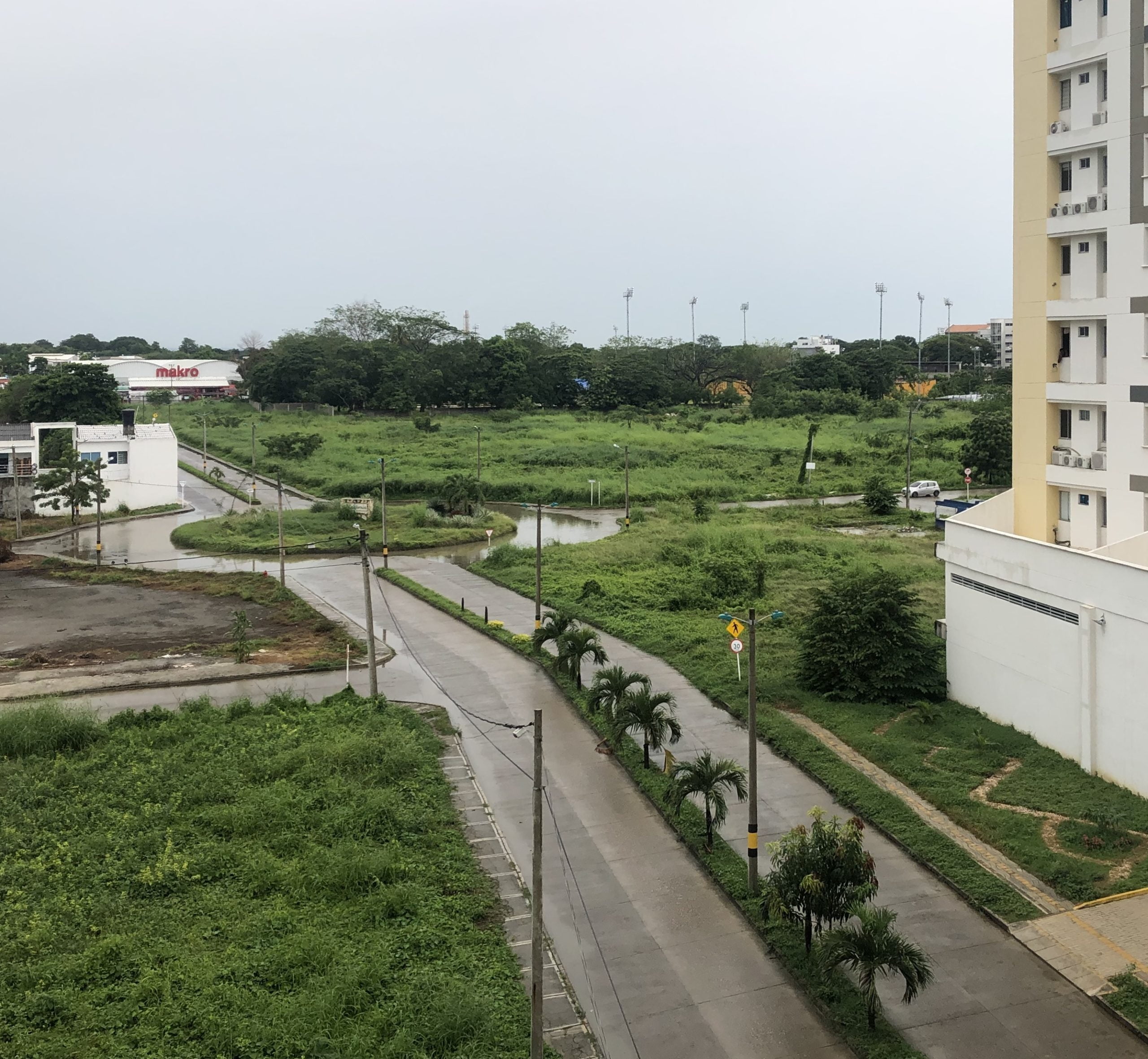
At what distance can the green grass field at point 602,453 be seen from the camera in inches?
2813

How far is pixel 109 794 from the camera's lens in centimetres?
2155

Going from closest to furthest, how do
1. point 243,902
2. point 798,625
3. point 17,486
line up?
point 243,902
point 798,625
point 17,486

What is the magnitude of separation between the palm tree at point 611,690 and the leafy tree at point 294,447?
6302 cm

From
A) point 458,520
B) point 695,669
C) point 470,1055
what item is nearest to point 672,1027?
point 470,1055

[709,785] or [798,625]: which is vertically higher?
[798,625]

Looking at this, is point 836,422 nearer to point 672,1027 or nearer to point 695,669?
point 695,669

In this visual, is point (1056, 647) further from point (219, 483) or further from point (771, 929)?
point (219, 483)

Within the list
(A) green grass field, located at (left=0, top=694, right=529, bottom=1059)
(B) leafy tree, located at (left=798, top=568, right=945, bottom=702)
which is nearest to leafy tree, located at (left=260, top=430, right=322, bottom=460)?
(A) green grass field, located at (left=0, top=694, right=529, bottom=1059)

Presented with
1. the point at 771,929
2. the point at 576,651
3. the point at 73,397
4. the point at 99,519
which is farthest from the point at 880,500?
the point at 73,397

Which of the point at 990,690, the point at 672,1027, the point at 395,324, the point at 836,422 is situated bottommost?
the point at 672,1027

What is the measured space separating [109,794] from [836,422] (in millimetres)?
94347

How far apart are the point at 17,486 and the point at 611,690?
153 ft

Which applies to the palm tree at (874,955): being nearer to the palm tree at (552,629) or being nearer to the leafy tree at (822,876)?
the leafy tree at (822,876)

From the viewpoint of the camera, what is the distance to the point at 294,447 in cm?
8694
